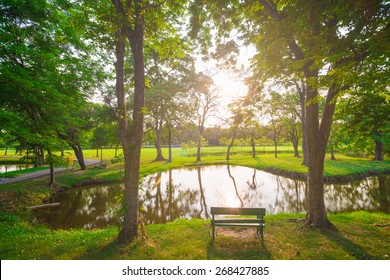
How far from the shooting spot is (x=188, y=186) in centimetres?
1894

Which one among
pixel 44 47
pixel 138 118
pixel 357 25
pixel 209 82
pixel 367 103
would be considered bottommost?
pixel 138 118

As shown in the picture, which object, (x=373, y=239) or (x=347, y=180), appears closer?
(x=373, y=239)

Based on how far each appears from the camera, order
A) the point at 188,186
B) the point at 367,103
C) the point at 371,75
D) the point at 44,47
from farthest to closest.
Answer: the point at 188,186
the point at 44,47
the point at 367,103
the point at 371,75

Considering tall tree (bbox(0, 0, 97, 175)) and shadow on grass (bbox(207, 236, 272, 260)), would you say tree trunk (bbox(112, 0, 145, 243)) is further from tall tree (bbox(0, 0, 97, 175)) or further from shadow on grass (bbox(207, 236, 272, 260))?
tall tree (bbox(0, 0, 97, 175))

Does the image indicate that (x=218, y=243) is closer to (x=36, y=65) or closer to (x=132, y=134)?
(x=132, y=134)

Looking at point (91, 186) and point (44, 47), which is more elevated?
point (44, 47)

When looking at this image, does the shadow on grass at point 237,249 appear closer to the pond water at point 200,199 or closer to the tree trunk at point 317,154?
the tree trunk at point 317,154

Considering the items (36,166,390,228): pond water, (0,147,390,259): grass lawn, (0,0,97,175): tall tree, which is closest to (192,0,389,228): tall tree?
(0,147,390,259): grass lawn

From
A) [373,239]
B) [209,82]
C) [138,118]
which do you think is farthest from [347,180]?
[209,82]

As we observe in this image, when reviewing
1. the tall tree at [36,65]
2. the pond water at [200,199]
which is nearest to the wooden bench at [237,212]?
the pond water at [200,199]

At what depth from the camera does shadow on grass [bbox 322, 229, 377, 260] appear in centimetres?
570

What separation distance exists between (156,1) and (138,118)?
4215 mm

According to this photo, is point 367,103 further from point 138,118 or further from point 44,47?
point 44,47

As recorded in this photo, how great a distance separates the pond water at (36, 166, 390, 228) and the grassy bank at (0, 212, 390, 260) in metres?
3.33
